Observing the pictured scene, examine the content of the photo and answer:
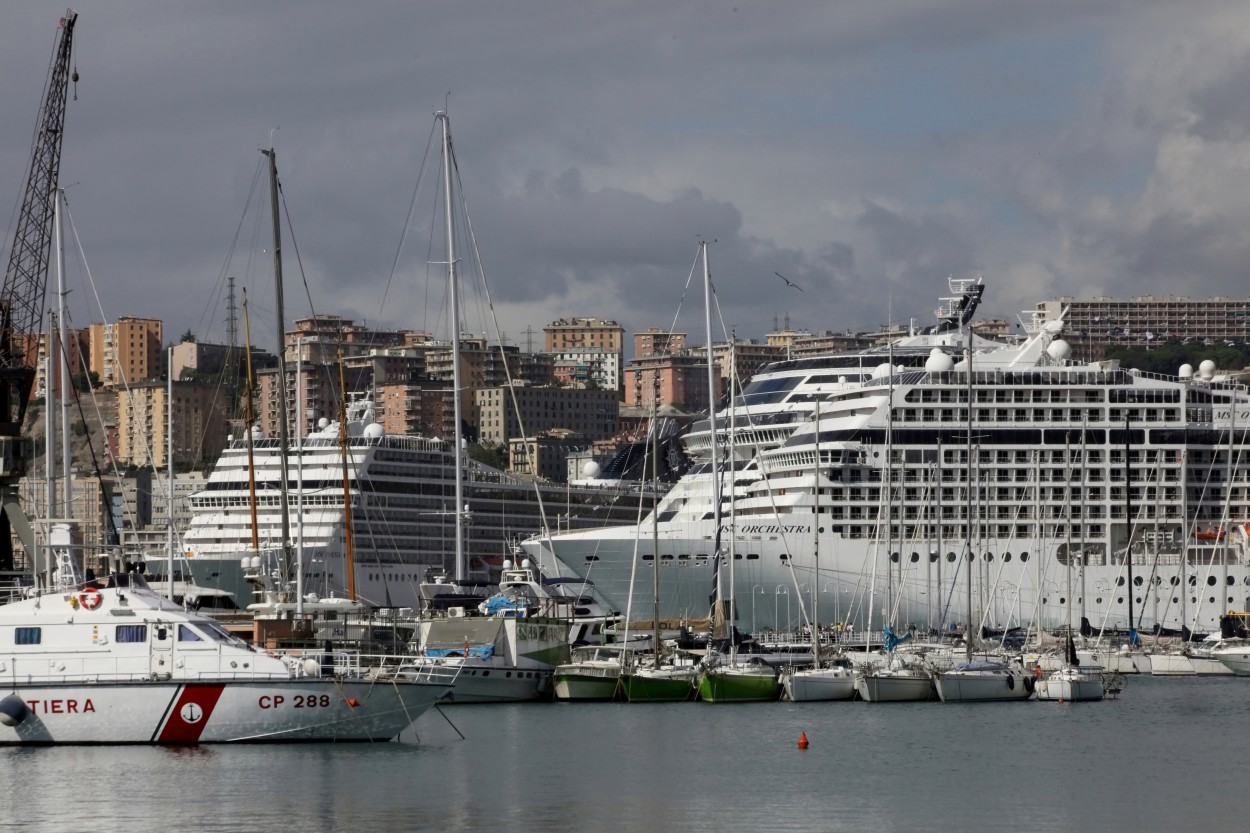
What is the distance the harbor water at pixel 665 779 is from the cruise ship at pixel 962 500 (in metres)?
26.8

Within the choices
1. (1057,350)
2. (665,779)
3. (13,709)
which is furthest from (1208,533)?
(13,709)

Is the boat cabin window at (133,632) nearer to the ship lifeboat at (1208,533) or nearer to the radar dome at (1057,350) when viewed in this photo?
the ship lifeboat at (1208,533)

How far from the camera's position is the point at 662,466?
16200 cm

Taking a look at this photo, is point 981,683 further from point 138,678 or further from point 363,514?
point 363,514

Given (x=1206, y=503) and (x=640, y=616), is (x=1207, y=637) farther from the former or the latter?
(x=640, y=616)

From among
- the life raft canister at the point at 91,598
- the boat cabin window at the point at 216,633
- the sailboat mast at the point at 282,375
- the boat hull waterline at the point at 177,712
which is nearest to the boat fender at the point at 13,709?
the boat hull waterline at the point at 177,712

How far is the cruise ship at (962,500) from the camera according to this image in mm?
80375

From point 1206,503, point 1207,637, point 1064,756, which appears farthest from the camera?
point 1206,503

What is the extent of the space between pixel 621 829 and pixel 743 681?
26.2 m

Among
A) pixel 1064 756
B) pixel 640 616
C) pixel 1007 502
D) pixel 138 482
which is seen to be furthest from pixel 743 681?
pixel 138 482

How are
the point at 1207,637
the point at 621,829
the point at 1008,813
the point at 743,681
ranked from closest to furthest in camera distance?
the point at 621,829 < the point at 1008,813 < the point at 743,681 < the point at 1207,637

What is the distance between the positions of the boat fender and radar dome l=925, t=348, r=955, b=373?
176 feet

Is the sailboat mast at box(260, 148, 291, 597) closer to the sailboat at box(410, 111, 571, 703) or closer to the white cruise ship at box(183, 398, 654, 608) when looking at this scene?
the sailboat at box(410, 111, 571, 703)

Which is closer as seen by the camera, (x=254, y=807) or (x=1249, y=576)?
(x=254, y=807)
